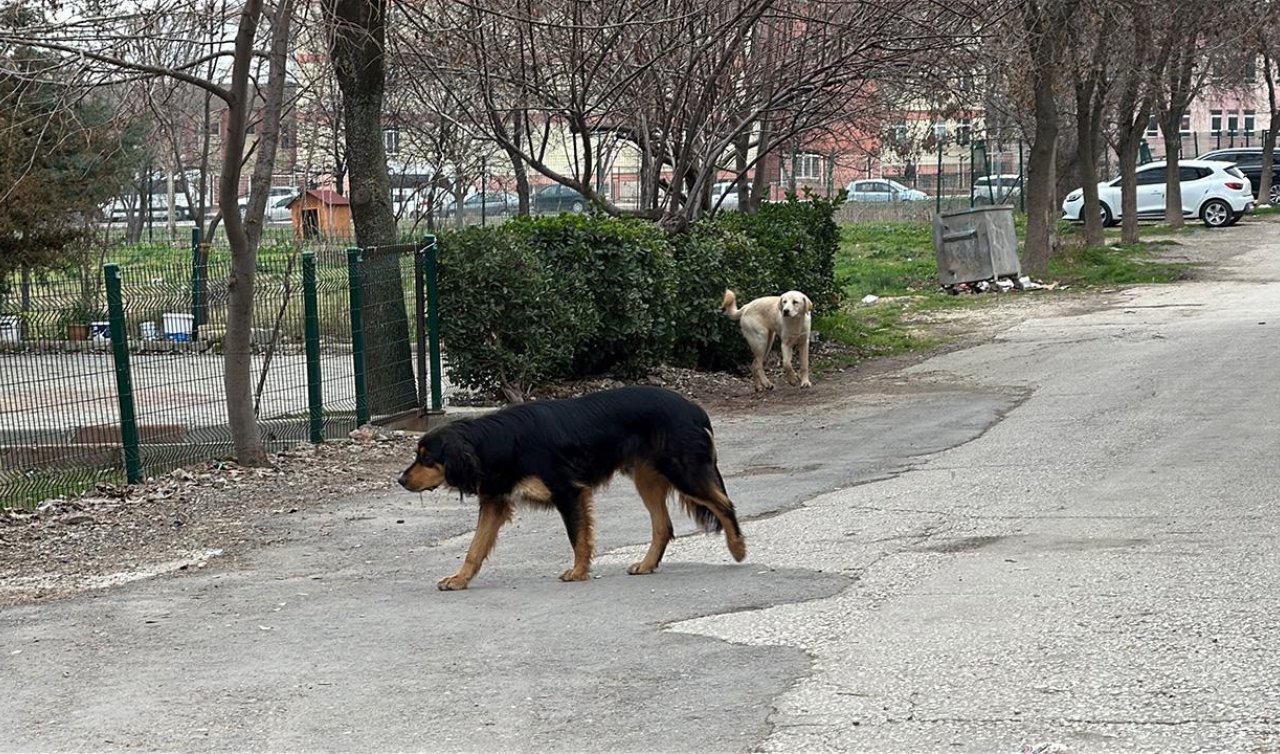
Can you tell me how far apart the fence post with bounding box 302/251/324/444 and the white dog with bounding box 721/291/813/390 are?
567 centimetres

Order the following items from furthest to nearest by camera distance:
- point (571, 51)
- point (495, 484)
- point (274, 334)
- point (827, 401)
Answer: point (571, 51)
point (827, 401)
point (274, 334)
point (495, 484)

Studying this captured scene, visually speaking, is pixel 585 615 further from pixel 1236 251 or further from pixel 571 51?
pixel 1236 251

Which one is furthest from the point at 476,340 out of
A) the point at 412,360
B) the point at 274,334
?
the point at 274,334

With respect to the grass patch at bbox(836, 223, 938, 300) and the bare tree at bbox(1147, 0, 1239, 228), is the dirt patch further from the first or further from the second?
the bare tree at bbox(1147, 0, 1239, 228)

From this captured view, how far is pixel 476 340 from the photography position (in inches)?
614

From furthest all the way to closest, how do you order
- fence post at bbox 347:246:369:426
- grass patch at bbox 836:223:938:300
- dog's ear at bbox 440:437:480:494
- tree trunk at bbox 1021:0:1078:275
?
grass patch at bbox 836:223:938:300, tree trunk at bbox 1021:0:1078:275, fence post at bbox 347:246:369:426, dog's ear at bbox 440:437:480:494

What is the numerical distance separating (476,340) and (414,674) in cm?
957

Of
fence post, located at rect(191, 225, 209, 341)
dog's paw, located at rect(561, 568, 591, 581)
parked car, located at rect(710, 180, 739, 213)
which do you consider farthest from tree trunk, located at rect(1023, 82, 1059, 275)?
dog's paw, located at rect(561, 568, 591, 581)

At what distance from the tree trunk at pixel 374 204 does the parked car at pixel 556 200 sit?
31.3 m

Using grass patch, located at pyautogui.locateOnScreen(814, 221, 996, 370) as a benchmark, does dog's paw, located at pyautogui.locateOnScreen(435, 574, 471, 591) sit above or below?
below

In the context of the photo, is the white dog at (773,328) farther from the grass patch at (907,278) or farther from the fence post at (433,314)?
the fence post at (433,314)

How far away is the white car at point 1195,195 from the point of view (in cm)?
4109

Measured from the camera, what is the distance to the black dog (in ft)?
25.6

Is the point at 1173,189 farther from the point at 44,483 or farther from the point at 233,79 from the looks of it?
the point at 44,483
